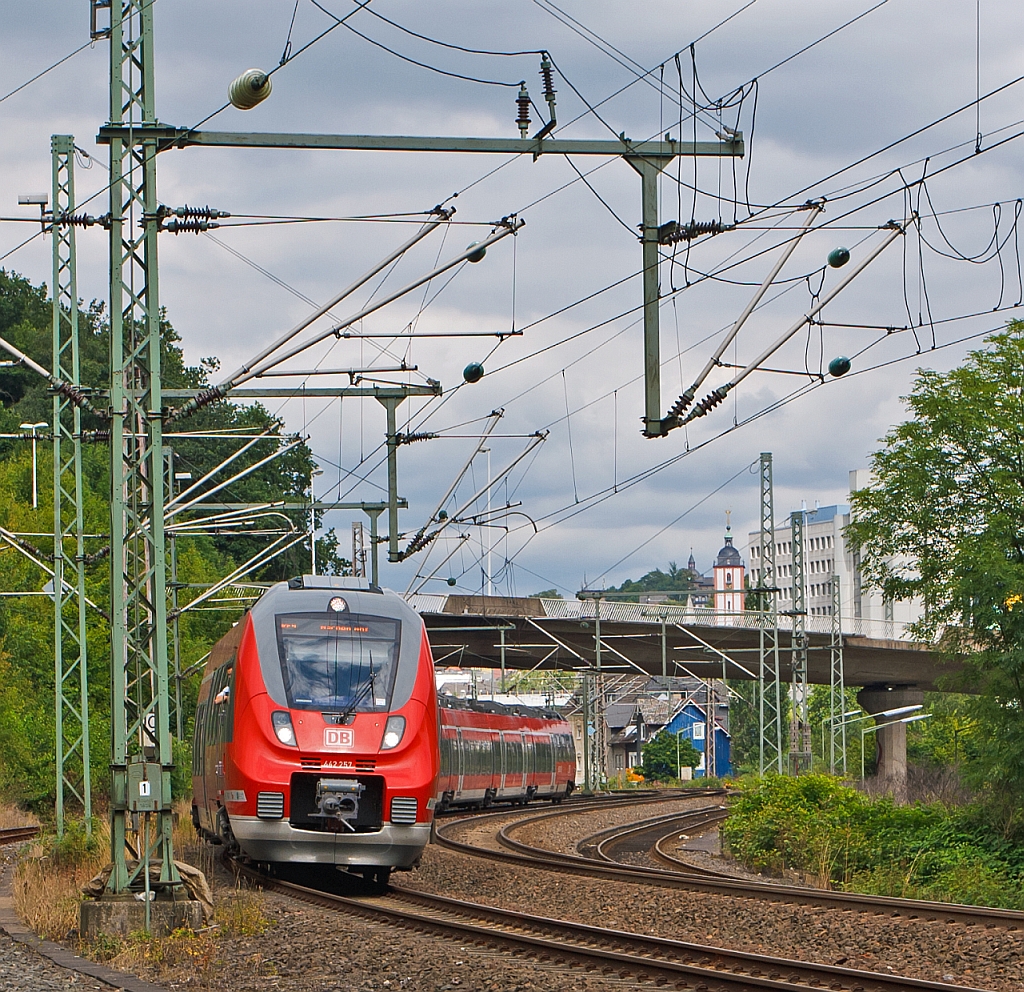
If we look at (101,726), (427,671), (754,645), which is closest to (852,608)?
(754,645)

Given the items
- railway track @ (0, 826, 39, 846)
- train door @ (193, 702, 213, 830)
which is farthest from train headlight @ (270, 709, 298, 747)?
railway track @ (0, 826, 39, 846)

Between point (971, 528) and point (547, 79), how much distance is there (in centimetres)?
1550

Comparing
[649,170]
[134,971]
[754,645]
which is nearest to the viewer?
[134,971]

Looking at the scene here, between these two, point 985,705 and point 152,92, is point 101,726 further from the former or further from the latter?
point 152,92

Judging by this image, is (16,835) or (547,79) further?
(16,835)

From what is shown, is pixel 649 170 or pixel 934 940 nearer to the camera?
pixel 934 940

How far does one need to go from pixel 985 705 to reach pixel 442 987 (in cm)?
1884

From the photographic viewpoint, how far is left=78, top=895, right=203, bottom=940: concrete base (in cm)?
1373

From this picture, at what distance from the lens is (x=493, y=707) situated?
47000 millimetres

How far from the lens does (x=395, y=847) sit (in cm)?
1803

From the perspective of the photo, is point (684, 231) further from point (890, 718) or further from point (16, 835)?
point (890, 718)

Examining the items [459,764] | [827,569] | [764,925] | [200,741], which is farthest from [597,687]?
[827,569]

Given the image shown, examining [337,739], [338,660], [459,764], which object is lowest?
[459,764]

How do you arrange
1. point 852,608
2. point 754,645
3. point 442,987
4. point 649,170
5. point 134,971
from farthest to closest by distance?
point 852,608, point 754,645, point 649,170, point 134,971, point 442,987
